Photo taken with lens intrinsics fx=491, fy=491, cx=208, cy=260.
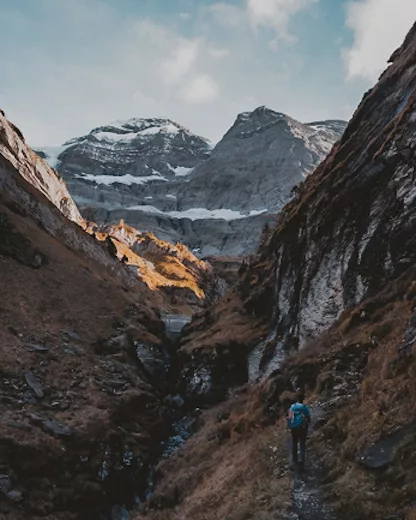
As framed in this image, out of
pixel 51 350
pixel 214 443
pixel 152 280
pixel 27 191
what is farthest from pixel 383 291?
pixel 152 280

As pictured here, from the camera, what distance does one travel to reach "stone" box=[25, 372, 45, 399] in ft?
96.5

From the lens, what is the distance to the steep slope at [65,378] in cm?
2419

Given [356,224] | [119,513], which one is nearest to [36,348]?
[119,513]

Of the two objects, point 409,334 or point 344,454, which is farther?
point 409,334

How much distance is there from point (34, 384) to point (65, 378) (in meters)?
3.02

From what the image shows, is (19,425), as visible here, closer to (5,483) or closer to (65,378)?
(5,483)

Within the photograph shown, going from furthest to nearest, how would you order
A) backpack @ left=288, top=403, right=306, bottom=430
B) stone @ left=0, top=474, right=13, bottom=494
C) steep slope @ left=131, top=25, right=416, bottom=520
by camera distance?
1. stone @ left=0, top=474, right=13, bottom=494
2. backpack @ left=288, top=403, right=306, bottom=430
3. steep slope @ left=131, top=25, right=416, bottom=520

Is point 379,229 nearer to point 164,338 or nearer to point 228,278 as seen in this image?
point 164,338

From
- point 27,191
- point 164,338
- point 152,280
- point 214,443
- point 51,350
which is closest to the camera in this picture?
point 214,443

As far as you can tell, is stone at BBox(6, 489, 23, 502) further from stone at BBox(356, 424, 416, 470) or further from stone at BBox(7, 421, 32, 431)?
stone at BBox(356, 424, 416, 470)

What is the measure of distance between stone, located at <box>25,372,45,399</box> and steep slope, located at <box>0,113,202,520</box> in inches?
2.6

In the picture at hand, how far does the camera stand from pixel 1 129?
71062mm

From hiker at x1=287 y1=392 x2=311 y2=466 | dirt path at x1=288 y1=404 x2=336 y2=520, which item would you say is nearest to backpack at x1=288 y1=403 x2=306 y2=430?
hiker at x1=287 y1=392 x2=311 y2=466

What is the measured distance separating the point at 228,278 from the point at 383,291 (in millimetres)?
125419
